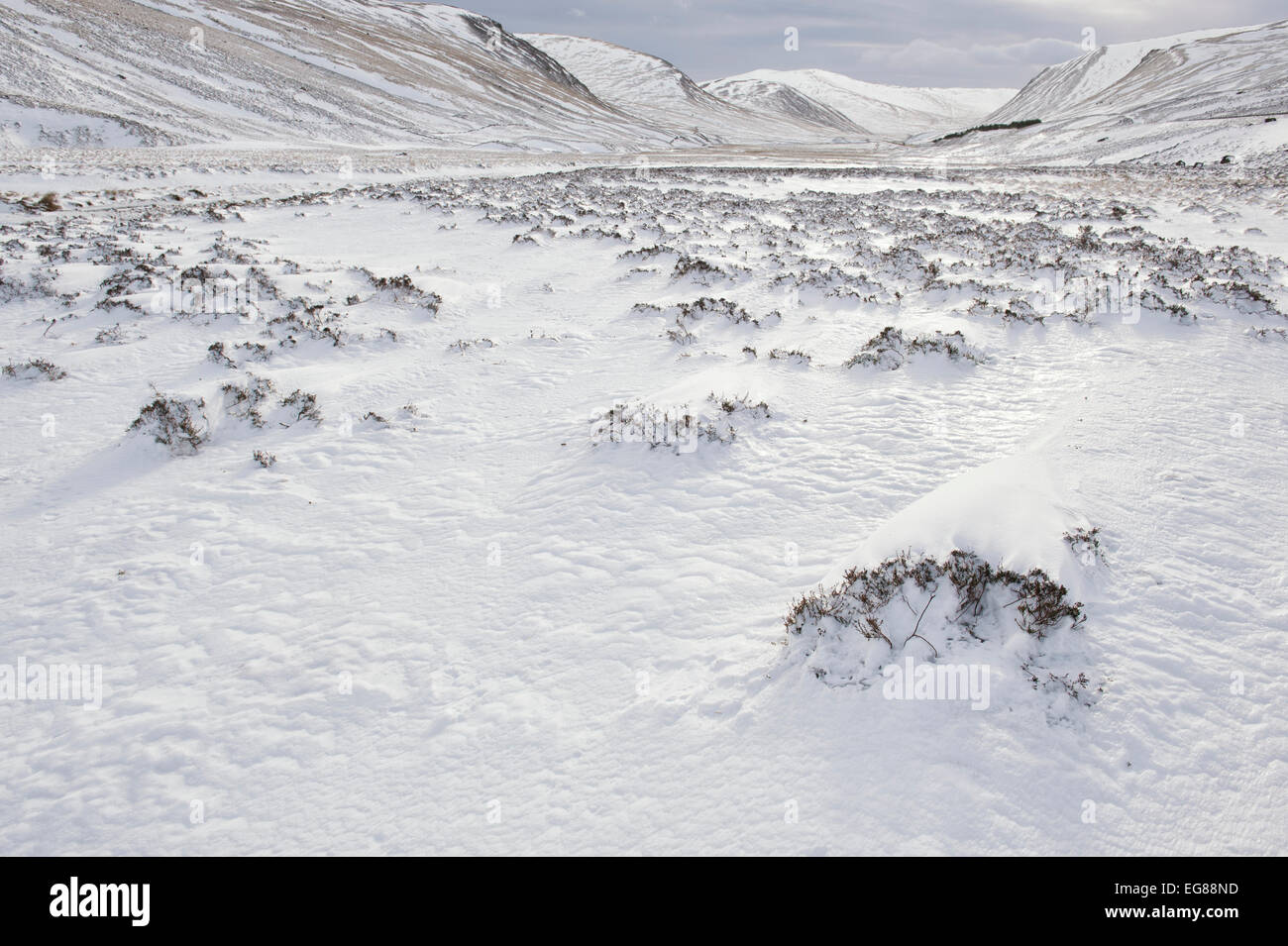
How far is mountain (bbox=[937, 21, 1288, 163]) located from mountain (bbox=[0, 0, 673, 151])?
53974 millimetres

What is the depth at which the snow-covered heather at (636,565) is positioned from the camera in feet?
11.5

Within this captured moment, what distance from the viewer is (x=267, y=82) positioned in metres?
68.9

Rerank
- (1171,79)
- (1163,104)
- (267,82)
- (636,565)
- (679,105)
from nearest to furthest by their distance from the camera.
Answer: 1. (636,565)
2. (267,82)
3. (1163,104)
4. (1171,79)
5. (679,105)

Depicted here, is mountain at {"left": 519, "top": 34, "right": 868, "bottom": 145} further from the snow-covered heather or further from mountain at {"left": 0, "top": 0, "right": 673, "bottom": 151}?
the snow-covered heather

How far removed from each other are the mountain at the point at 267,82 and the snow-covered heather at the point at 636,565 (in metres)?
42.0

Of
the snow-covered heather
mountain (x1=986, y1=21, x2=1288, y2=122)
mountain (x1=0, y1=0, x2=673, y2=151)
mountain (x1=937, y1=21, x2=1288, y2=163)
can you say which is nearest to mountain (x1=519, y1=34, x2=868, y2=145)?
mountain (x1=0, y1=0, x2=673, y2=151)

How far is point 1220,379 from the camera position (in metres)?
8.47

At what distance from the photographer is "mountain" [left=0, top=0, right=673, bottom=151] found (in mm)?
46281

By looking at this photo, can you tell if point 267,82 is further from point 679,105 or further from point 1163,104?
point 679,105

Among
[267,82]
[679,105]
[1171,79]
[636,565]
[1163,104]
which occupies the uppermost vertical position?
[679,105]

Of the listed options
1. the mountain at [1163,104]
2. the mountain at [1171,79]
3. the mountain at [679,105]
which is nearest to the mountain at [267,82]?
the mountain at [679,105]

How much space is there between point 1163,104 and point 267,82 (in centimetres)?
10022

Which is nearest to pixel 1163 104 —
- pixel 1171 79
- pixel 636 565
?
pixel 1171 79
